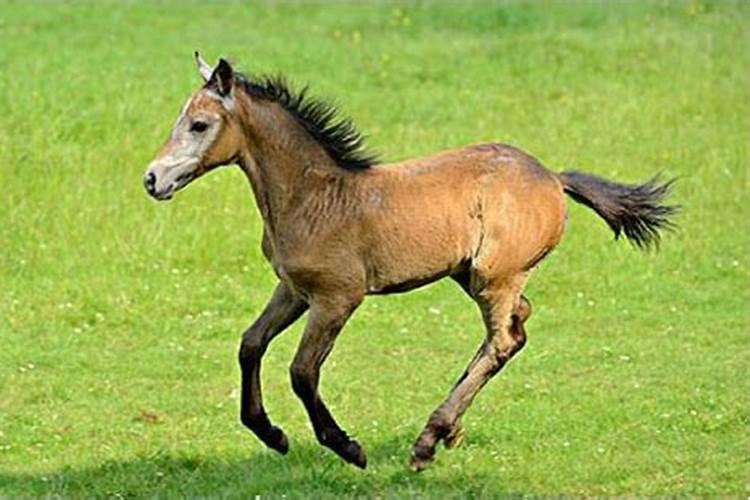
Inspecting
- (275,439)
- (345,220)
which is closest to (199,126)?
(345,220)

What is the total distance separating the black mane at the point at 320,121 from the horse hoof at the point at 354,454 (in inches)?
52.9

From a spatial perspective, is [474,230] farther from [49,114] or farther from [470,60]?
[470,60]

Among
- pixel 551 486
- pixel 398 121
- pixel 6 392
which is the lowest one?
pixel 6 392

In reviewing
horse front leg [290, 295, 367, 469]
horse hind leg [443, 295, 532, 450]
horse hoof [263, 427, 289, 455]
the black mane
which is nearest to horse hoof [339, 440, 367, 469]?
horse front leg [290, 295, 367, 469]

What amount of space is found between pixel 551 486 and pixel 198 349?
12.4ft

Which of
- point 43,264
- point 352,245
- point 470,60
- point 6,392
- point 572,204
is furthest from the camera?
point 470,60

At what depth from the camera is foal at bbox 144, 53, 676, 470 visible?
8258 mm

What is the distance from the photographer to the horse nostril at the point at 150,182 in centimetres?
801

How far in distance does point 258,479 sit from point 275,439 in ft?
0.70

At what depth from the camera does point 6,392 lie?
35.2ft

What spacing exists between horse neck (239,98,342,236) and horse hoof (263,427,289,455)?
97cm

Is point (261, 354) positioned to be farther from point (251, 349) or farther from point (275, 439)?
point (275, 439)

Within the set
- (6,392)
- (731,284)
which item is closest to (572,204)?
(731,284)

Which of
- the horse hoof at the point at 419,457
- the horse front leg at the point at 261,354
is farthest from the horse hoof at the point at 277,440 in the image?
the horse hoof at the point at 419,457
